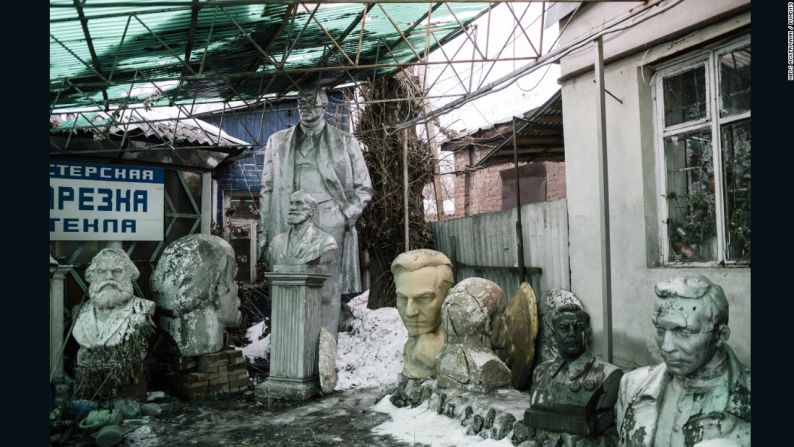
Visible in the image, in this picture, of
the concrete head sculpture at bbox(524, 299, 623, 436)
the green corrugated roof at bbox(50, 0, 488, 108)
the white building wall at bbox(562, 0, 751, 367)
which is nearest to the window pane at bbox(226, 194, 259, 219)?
the green corrugated roof at bbox(50, 0, 488, 108)

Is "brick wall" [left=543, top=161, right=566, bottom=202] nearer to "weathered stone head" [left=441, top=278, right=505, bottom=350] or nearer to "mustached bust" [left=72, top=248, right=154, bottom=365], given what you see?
"weathered stone head" [left=441, top=278, right=505, bottom=350]

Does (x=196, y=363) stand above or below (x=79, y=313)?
below

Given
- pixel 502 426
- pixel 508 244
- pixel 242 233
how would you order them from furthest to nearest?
1. pixel 242 233
2. pixel 508 244
3. pixel 502 426

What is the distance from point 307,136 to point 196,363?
11.4 feet

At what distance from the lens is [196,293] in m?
7.54

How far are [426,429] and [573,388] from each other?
163 centimetres

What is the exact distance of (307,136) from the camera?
29.9ft

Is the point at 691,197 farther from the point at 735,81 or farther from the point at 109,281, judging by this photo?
the point at 109,281

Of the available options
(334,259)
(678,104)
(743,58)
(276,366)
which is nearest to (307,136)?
(334,259)

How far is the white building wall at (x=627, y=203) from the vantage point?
5453mm

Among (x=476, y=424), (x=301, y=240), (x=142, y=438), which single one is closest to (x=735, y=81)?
(x=476, y=424)

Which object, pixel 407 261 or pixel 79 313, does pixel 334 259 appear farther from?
pixel 79 313

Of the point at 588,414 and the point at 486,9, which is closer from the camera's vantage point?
the point at 588,414

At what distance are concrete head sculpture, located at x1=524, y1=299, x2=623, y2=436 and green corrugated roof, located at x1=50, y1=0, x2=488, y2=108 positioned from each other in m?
3.75
